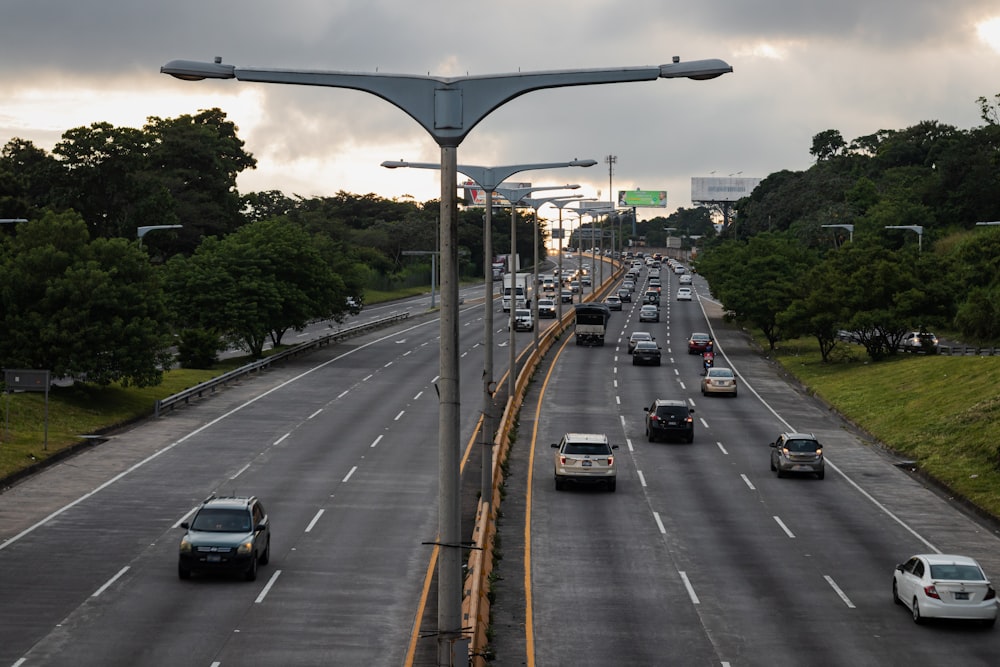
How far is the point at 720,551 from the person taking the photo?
35562 mm

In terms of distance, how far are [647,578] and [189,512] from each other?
46.3ft

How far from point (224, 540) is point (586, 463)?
1619 cm

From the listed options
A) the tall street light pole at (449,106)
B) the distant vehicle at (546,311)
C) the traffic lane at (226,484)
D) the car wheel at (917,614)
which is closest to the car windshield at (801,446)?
the traffic lane at (226,484)

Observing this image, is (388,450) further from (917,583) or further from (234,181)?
(234,181)

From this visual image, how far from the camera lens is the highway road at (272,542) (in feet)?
84.9

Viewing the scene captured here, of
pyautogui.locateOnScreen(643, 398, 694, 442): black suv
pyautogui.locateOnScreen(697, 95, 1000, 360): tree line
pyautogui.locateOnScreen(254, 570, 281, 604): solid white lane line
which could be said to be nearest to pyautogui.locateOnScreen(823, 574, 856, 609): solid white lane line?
pyautogui.locateOnScreen(254, 570, 281, 604): solid white lane line

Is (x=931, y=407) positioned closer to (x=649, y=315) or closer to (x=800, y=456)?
(x=800, y=456)

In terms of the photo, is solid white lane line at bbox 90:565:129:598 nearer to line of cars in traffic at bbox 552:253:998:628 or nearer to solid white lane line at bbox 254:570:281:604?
solid white lane line at bbox 254:570:281:604

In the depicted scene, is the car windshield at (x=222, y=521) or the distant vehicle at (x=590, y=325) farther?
the distant vehicle at (x=590, y=325)

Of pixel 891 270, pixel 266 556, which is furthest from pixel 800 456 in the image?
pixel 891 270

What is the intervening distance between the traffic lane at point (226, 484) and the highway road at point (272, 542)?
0.23 feet

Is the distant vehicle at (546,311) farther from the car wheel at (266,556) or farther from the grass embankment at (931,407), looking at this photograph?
the car wheel at (266,556)

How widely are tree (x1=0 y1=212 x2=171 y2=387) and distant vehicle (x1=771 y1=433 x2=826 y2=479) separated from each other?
27418 mm

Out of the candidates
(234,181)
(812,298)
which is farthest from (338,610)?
(234,181)
